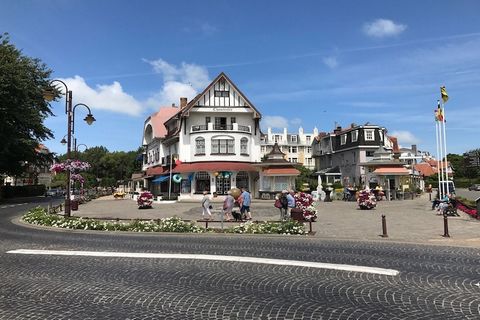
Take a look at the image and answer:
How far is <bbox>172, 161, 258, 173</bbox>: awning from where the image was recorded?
41406mm

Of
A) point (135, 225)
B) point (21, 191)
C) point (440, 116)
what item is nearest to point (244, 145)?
point (440, 116)

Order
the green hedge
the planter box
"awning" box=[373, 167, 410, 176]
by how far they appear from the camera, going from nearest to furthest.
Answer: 1. the planter box
2. "awning" box=[373, 167, 410, 176]
3. the green hedge

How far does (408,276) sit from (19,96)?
37876 millimetres

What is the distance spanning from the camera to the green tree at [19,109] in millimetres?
35906

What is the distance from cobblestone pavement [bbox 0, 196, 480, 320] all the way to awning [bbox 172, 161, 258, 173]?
95.0 feet

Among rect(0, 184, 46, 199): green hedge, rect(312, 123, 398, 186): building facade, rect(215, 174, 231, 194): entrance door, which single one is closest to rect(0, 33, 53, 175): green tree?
rect(0, 184, 46, 199): green hedge

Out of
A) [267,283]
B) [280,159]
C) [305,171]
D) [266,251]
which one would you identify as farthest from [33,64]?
[305,171]

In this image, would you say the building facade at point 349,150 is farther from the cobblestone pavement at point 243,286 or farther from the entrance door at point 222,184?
the cobblestone pavement at point 243,286

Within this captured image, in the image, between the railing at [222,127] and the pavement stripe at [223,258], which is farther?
the railing at [222,127]

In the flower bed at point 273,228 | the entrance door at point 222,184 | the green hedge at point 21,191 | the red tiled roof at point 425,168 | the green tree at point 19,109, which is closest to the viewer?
the flower bed at point 273,228

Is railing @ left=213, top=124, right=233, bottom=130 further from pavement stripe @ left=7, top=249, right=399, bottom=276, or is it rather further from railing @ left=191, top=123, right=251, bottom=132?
pavement stripe @ left=7, top=249, right=399, bottom=276

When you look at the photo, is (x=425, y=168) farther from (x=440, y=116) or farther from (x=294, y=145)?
(x=440, y=116)

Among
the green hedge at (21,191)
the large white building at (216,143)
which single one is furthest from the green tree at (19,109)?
the large white building at (216,143)

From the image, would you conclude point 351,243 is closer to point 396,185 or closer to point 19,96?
point 396,185
